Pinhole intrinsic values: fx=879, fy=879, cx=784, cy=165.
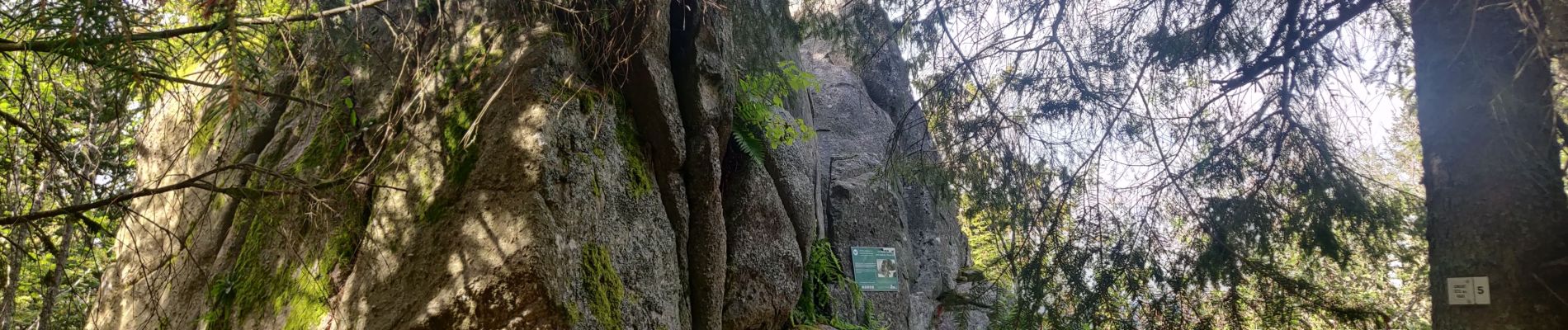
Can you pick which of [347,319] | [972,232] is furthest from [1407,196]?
[972,232]

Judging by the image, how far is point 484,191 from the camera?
4406 mm

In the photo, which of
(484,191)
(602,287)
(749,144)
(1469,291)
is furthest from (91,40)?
(1469,291)

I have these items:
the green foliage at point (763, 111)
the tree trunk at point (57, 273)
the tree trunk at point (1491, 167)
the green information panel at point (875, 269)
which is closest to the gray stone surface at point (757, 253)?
the green foliage at point (763, 111)

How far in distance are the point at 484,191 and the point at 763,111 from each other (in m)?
2.89

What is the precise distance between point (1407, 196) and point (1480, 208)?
6.39 ft

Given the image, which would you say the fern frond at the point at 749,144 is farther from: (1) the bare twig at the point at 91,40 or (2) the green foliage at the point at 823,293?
(1) the bare twig at the point at 91,40

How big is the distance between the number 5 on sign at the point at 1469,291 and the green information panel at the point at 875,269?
5361 mm

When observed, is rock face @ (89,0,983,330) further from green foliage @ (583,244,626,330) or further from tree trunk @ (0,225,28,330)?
tree trunk @ (0,225,28,330)

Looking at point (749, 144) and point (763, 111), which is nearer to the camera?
point (749, 144)

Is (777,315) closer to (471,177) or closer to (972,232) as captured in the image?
(471,177)

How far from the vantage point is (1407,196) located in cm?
616

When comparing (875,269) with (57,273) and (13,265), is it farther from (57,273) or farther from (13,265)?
(13,265)

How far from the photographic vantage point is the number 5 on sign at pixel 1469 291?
435 centimetres

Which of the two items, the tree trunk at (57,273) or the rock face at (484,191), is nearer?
the tree trunk at (57,273)
